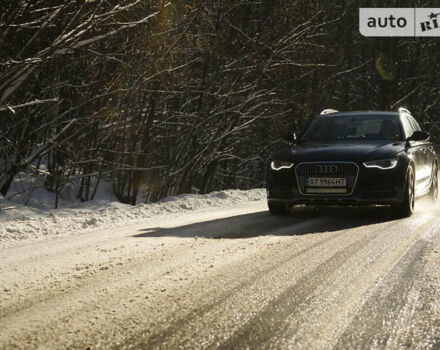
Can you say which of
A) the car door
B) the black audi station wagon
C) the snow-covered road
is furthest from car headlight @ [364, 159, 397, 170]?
the car door

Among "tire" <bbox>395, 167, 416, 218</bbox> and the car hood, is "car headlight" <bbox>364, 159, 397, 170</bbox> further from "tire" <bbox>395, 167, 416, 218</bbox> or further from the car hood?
"tire" <bbox>395, 167, 416, 218</bbox>

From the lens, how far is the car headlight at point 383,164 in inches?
368

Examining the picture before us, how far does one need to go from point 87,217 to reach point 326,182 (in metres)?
3.37

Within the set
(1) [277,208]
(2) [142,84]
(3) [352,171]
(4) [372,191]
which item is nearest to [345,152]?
(3) [352,171]

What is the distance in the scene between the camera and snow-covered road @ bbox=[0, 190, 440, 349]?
3.76 metres

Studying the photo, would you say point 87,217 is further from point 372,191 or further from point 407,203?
point 407,203

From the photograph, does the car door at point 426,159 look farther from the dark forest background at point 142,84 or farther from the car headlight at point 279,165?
the dark forest background at point 142,84

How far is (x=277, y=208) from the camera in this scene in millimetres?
10156

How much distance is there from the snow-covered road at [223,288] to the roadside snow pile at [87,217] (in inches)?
6.5

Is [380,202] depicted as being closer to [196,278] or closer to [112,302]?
[196,278]

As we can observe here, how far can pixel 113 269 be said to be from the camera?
573 centimetres

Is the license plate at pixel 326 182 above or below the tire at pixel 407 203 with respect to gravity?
above

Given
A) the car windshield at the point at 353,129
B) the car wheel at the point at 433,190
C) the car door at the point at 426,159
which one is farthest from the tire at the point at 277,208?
the car wheel at the point at 433,190

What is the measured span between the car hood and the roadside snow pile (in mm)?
2182
